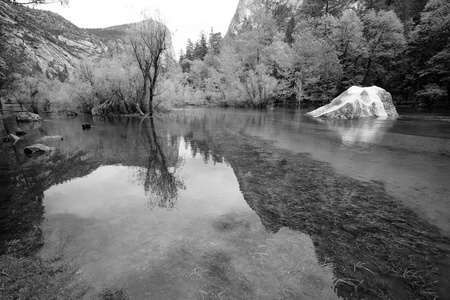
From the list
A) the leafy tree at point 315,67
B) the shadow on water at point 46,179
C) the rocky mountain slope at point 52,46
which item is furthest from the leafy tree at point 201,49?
the shadow on water at point 46,179

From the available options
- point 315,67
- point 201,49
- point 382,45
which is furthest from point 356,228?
point 201,49

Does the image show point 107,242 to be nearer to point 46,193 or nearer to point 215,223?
point 215,223

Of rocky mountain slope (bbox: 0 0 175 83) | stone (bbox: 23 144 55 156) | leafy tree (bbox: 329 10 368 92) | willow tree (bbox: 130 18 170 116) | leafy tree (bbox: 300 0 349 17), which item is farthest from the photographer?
leafy tree (bbox: 300 0 349 17)

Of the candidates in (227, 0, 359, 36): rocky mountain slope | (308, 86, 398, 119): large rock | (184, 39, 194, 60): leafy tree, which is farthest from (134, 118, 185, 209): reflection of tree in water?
(184, 39, 194, 60): leafy tree

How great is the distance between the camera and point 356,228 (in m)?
3.52

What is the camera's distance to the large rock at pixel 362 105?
19.8 meters

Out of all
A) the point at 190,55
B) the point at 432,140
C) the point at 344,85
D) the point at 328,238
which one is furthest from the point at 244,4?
the point at 328,238

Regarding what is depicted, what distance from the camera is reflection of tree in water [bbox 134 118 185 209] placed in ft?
15.6

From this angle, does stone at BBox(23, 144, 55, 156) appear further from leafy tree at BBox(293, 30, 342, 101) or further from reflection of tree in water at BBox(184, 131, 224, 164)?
leafy tree at BBox(293, 30, 342, 101)

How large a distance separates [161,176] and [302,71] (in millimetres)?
37456

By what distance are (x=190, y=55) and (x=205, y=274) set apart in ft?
322

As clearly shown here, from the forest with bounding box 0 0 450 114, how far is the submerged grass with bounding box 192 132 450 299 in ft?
72.6

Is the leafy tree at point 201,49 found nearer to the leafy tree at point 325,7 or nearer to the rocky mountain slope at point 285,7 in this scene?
the rocky mountain slope at point 285,7

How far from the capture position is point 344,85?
1455 inches
